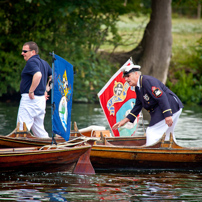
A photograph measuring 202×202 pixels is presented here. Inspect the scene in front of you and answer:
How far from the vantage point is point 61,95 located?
749cm

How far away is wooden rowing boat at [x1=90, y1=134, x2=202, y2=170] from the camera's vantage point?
8.05 metres

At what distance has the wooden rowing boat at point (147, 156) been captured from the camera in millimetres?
8047

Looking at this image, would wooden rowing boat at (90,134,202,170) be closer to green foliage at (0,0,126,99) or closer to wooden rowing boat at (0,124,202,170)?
wooden rowing boat at (0,124,202,170)

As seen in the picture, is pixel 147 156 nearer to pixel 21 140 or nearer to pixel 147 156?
pixel 147 156

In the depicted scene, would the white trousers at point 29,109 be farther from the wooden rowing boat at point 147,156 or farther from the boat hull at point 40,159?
the wooden rowing boat at point 147,156

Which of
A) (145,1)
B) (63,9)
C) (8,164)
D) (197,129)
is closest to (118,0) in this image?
(63,9)

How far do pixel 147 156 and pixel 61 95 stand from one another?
6.41 feet

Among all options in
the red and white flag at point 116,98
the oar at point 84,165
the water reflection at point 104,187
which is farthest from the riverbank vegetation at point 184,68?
the water reflection at point 104,187

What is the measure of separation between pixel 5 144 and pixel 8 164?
94cm

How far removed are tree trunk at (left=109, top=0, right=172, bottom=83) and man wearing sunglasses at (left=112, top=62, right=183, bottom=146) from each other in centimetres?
1110

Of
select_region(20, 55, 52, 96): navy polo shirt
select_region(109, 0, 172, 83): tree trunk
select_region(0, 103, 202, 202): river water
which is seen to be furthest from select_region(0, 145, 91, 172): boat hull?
select_region(109, 0, 172, 83): tree trunk

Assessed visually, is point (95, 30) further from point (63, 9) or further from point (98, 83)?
point (63, 9)

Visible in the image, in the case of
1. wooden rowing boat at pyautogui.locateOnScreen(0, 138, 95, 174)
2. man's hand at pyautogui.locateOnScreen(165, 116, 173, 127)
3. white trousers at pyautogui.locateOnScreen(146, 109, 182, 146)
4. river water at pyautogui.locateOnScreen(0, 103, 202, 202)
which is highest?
man's hand at pyautogui.locateOnScreen(165, 116, 173, 127)

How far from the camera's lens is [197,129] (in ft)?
44.5
